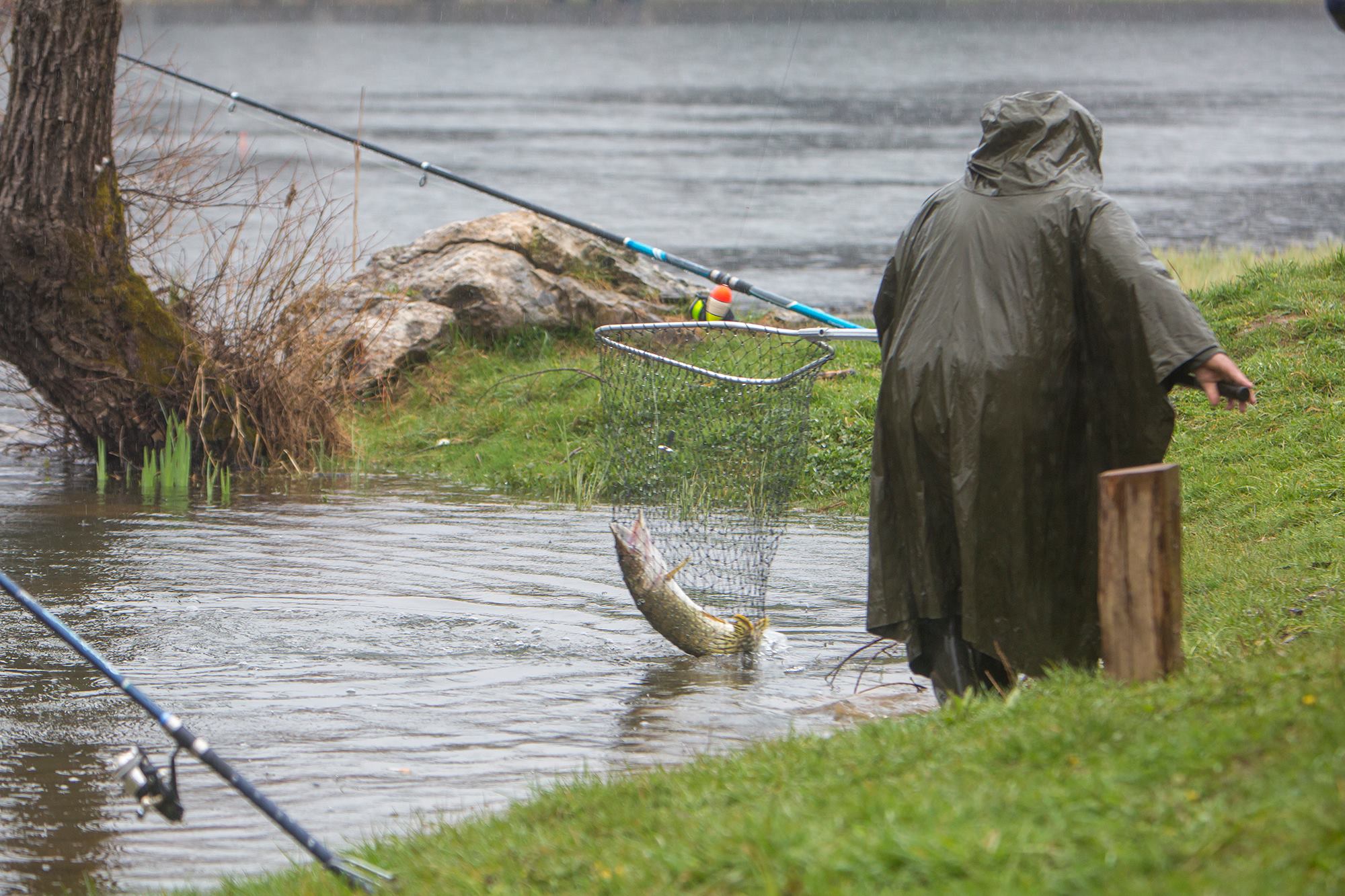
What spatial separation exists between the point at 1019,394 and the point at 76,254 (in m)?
6.80

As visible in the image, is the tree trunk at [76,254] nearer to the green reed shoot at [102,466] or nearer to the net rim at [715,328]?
the green reed shoot at [102,466]

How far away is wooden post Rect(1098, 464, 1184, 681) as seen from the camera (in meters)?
4.19

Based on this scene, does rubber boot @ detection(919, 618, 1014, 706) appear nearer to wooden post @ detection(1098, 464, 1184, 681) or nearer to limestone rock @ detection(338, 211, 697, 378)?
wooden post @ detection(1098, 464, 1184, 681)

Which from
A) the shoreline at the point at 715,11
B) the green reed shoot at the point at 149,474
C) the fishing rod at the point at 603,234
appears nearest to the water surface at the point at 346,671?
the green reed shoot at the point at 149,474

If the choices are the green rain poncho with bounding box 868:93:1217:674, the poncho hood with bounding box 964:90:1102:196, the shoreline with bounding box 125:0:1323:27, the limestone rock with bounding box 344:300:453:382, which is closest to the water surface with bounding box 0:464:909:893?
the green rain poncho with bounding box 868:93:1217:674

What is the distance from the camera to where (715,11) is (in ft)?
386

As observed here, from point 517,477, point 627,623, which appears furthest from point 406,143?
point 627,623

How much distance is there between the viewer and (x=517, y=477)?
32.6 feet

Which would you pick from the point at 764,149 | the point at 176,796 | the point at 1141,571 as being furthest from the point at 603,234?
the point at 764,149

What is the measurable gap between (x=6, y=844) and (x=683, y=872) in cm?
219

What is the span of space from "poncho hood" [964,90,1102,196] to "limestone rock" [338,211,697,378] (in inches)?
287

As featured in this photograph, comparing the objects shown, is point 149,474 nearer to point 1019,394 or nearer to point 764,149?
point 1019,394

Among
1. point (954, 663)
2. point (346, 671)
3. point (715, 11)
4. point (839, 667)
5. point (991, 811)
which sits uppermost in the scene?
point (715, 11)

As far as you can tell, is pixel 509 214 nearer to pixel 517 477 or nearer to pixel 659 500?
pixel 517 477
